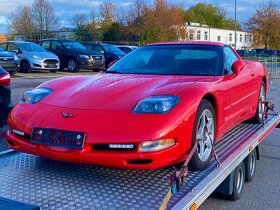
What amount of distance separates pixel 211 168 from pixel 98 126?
1106 millimetres

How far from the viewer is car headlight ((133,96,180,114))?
327 cm

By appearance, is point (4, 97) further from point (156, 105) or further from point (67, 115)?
point (156, 105)

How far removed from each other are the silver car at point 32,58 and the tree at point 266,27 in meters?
34.8

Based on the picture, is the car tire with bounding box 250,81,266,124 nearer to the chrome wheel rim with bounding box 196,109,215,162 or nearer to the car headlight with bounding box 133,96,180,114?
the chrome wheel rim with bounding box 196,109,215,162

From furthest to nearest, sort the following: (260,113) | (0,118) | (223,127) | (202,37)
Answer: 1. (202,37)
2. (260,113)
3. (0,118)
4. (223,127)

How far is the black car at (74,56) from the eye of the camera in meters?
20.1

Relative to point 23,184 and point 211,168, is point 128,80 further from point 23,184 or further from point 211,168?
point 23,184

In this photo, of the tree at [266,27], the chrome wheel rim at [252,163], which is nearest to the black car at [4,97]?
the chrome wheel rim at [252,163]

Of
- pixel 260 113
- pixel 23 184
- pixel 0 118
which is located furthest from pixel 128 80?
pixel 260 113

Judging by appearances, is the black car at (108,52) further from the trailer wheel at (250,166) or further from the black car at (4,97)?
the trailer wheel at (250,166)

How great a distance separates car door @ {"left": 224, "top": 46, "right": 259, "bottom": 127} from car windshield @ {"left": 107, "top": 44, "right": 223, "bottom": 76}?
0.61 feet

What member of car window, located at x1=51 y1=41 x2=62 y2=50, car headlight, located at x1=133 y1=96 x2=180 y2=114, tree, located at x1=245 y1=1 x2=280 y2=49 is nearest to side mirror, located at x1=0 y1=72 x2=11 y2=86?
car headlight, located at x1=133 y1=96 x2=180 y2=114

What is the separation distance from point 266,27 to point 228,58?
45477 mm

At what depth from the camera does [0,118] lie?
5180 millimetres
